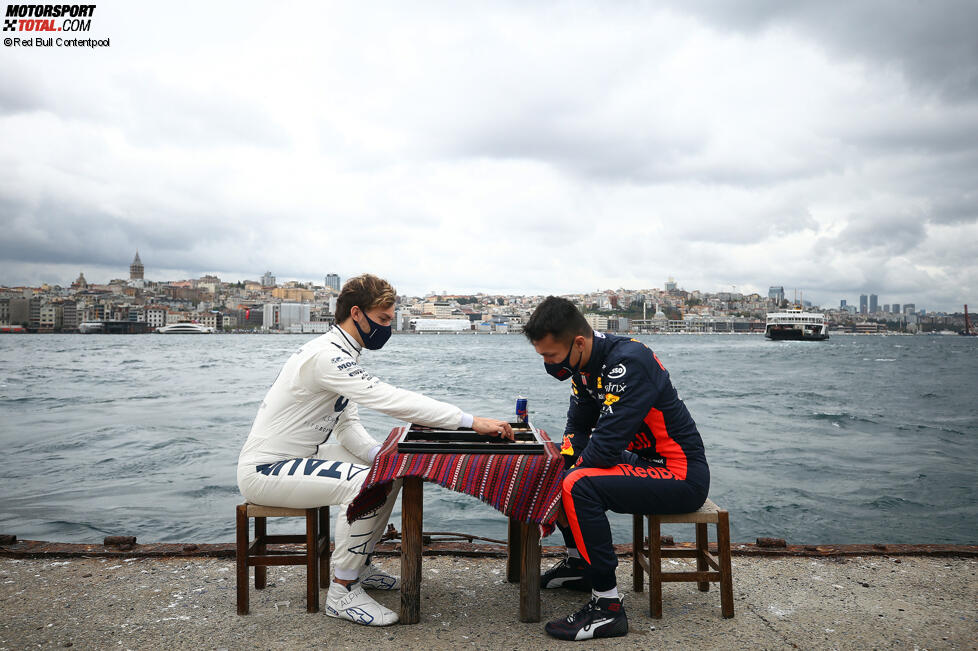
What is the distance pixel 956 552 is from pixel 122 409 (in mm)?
19018

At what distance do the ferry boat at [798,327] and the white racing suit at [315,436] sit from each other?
9545 centimetres

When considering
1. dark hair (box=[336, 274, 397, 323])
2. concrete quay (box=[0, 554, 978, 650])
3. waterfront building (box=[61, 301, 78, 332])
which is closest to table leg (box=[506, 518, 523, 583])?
concrete quay (box=[0, 554, 978, 650])

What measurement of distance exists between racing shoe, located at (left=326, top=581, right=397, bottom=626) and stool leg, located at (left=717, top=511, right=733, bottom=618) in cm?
143

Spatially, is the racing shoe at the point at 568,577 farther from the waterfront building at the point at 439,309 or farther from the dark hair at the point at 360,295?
the waterfront building at the point at 439,309

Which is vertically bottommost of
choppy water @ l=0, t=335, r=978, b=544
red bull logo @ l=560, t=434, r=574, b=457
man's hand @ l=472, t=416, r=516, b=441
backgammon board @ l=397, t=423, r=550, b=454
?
choppy water @ l=0, t=335, r=978, b=544

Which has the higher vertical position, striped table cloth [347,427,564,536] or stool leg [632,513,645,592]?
striped table cloth [347,427,564,536]

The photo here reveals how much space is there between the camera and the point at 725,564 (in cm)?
262

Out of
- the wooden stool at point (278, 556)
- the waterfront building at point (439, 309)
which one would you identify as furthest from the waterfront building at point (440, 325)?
the wooden stool at point (278, 556)

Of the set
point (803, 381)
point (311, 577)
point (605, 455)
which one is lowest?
point (803, 381)

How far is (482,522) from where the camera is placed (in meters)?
6.92

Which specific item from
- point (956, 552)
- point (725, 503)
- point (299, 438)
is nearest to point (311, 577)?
point (299, 438)

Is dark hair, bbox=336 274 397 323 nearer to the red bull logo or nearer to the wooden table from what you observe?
the wooden table

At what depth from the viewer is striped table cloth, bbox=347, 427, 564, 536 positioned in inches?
95.7

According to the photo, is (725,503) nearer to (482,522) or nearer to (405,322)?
(482,522)
